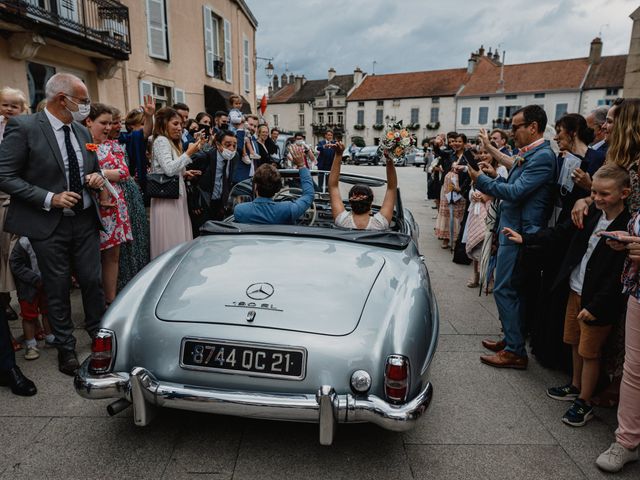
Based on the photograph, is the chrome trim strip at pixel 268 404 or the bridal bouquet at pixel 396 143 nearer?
the chrome trim strip at pixel 268 404

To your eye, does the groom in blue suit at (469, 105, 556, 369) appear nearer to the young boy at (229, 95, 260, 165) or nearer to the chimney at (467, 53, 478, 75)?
the young boy at (229, 95, 260, 165)

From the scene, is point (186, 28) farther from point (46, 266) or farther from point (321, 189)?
point (46, 266)

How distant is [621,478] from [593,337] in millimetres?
757

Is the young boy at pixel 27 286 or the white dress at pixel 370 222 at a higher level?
the white dress at pixel 370 222

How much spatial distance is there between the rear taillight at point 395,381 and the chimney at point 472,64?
195 ft

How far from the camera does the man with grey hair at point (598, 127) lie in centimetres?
342

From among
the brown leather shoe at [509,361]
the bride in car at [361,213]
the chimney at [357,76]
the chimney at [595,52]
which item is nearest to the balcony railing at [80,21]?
the bride in car at [361,213]

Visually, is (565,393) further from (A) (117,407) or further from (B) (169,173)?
(B) (169,173)

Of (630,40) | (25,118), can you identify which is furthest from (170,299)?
(630,40)

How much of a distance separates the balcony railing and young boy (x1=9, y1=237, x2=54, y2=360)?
6.15 meters

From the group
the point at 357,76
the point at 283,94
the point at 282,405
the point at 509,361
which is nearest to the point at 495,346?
the point at 509,361

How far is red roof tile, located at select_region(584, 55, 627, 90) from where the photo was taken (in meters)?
44.7

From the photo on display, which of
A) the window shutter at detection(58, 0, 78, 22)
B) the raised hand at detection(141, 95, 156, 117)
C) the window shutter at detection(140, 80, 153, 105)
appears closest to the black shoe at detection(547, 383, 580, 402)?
the raised hand at detection(141, 95, 156, 117)

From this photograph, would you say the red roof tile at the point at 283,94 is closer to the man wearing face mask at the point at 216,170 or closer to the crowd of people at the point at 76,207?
the man wearing face mask at the point at 216,170
